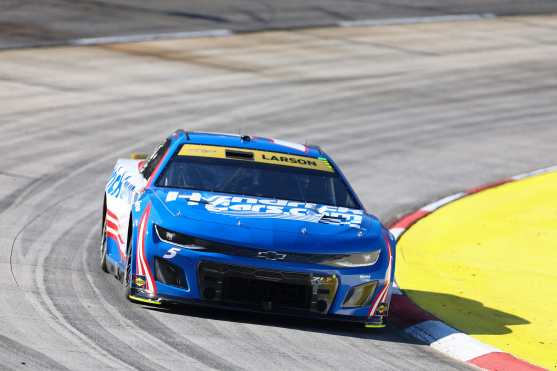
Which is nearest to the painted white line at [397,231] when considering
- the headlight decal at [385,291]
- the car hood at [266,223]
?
the car hood at [266,223]

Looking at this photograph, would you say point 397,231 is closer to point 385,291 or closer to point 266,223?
point 385,291

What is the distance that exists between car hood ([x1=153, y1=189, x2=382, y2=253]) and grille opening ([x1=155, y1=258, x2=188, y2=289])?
261mm

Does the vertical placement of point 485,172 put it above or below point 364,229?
below

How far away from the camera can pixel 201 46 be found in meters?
26.3

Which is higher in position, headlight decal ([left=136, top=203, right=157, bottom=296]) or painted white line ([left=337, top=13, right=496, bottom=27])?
painted white line ([left=337, top=13, right=496, bottom=27])

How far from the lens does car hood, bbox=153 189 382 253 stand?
29.0ft

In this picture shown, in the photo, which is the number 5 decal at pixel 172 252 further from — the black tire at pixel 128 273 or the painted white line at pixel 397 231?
the painted white line at pixel 397 231

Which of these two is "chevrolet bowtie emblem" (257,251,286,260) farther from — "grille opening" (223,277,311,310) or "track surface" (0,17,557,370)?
"track surface" (0,17,557,370)

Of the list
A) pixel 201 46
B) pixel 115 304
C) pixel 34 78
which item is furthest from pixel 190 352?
pixel 201 46

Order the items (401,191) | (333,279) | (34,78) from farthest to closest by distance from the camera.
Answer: (34,78), (401,191), (333,279)

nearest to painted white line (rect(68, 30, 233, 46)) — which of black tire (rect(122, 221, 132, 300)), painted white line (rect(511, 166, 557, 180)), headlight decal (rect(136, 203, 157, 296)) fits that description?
painted white line (rect(511, 166, 557, 180))

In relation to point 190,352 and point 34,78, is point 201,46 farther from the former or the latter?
point 190,352

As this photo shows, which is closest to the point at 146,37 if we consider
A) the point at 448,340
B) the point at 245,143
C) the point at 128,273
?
the point at 245,143

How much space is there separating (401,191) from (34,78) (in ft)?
27.1
